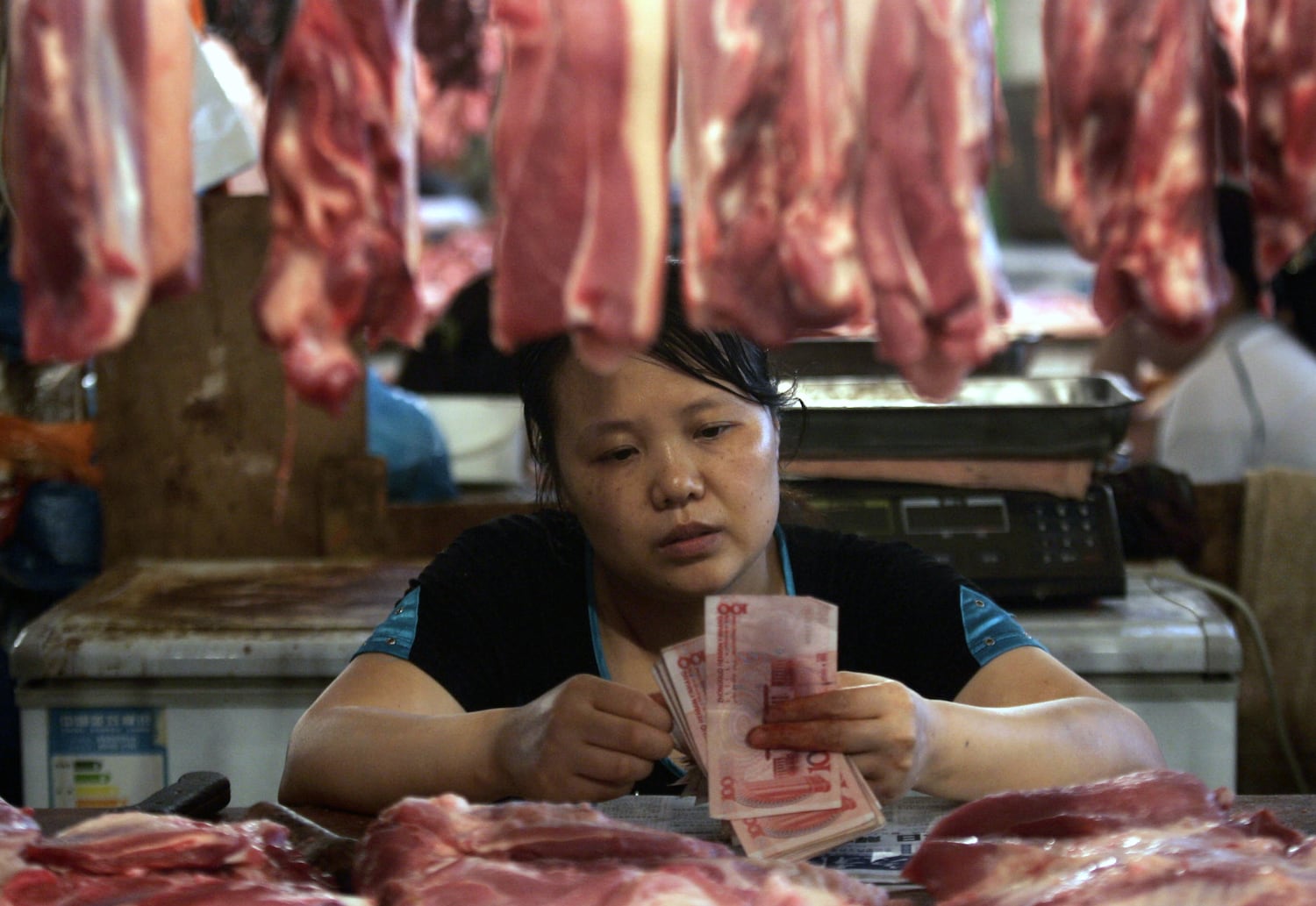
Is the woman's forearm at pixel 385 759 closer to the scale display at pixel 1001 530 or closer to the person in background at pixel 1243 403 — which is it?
the scale display at pixel 1001 530

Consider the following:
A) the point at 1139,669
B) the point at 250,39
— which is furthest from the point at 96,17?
the point at 250,39

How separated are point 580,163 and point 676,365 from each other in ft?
2.18

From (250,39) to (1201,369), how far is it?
9.08ft

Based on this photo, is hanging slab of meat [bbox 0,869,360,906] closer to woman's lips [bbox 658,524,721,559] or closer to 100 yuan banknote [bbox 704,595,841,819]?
100 yuan banknote [bbox 704,595,841,819]

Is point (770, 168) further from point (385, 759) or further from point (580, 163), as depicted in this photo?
point (385, 759)

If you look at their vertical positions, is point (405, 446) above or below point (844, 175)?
below

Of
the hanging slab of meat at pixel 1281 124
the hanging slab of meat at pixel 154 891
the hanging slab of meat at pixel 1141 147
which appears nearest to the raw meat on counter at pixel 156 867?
the hanging slab of meat at pixel 154 891

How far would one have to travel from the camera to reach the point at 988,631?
2148 mm

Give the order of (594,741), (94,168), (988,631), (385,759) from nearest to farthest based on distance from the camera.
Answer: (94,168) → (594,741) → (385,759) → (988,631)

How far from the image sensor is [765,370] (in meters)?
2.12

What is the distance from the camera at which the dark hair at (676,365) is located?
1955 millimetres

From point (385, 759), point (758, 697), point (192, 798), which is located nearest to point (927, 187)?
point (758, 697)

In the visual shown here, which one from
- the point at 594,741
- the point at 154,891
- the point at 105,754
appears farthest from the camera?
the point at 105,754

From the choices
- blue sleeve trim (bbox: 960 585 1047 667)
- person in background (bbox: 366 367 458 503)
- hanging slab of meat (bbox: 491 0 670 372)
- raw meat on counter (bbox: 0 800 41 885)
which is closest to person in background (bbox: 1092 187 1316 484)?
blue sleeve trim (bbox: 960 585 1047 667)
